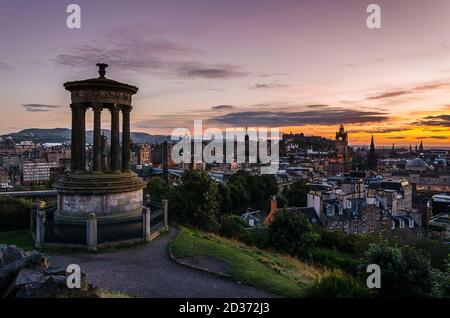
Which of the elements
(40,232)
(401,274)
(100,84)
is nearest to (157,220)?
(40,232)

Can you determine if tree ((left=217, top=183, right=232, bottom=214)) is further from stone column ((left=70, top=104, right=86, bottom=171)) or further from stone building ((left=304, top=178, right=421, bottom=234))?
stone column ((left=70, top=104, right=86, bottom=171))

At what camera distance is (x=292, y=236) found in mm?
28828

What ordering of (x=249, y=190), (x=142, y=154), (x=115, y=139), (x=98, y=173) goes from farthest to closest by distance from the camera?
(x=142, y=154)
(x=249, y=190)
(x=115, y=139)
(x=98, y=173)

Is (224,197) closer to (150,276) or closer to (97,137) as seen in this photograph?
(97,137)

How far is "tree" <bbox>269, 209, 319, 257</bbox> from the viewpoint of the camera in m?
28.6

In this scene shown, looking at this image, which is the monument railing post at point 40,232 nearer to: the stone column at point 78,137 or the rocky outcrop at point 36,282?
the stone column at point 78,137

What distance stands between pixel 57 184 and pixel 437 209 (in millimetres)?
88097

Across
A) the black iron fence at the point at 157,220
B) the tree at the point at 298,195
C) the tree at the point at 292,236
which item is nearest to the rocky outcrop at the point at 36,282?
the black iron fence at the point at 157,220

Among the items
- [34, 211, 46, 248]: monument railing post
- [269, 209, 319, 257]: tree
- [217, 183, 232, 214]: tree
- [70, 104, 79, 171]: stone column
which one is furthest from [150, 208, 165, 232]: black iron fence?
[217, 183, 232, 214]: tree

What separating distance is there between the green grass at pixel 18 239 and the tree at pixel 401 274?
1461cm

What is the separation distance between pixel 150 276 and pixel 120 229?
16.1ft

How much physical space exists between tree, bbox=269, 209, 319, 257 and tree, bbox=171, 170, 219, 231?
17.6 feet

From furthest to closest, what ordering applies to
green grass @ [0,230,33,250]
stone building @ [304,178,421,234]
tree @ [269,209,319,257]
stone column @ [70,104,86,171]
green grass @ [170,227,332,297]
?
stone building @ [304,178,421,234] → tree @ [269,209,319,257] → stone column @ [70,104,86,171] → green grass @ [0,230,33,250] → green grass @ [170,227,332,297]
